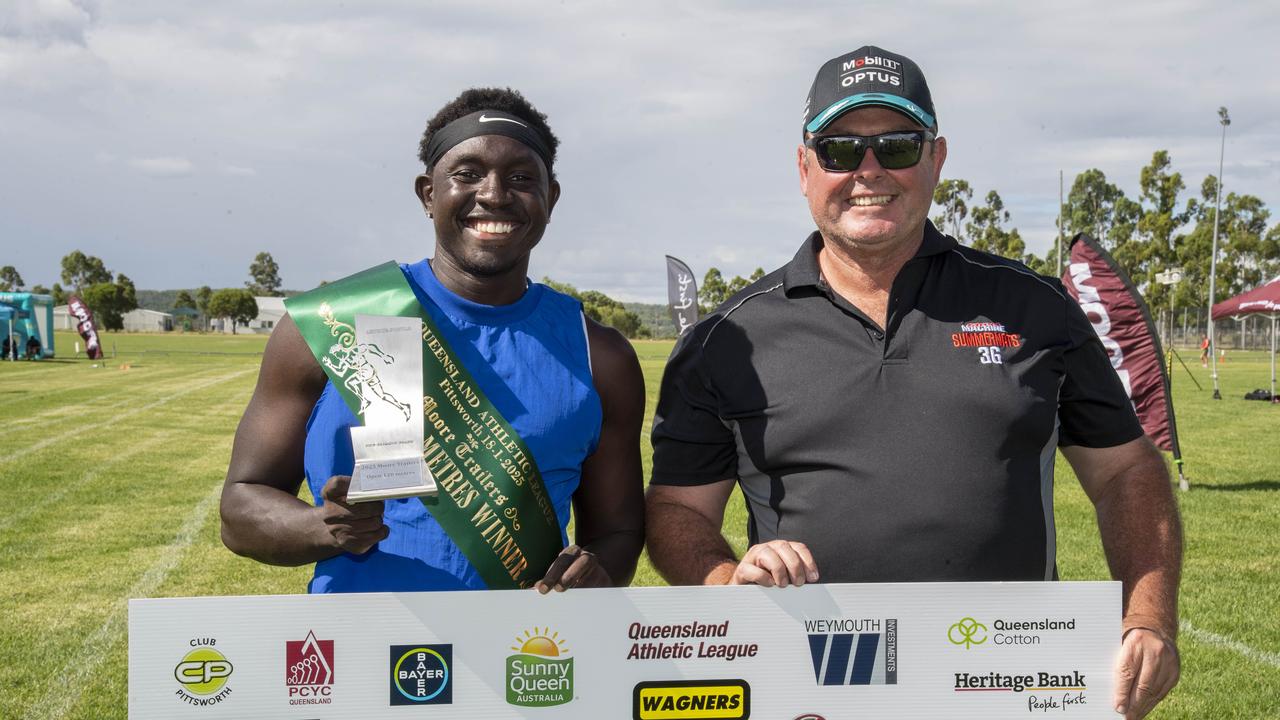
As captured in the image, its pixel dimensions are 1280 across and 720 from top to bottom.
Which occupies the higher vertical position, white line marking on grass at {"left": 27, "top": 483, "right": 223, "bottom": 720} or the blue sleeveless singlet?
the blue sleeveless singlet

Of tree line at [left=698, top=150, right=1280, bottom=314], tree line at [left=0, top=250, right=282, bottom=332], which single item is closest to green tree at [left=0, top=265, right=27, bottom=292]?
tree line at [left=0, top=250, right=282, bottom=332]

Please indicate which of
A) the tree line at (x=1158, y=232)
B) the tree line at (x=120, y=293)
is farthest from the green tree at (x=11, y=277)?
the tree line at (x=1158, y=232)

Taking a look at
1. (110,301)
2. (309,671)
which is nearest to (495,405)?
(309,671)

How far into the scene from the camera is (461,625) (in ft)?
7.73

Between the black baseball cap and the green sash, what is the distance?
1.23m

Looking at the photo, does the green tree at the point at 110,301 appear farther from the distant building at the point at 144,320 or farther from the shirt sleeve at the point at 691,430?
the shirt sleeve at the point at 691,430

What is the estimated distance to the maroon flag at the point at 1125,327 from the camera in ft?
31.9

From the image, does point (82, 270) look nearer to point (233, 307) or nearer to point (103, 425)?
point (233, 307)

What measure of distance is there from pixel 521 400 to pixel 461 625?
569 mm

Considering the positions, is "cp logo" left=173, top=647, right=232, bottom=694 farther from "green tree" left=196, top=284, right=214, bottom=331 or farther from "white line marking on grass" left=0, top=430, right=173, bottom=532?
"green tree" left=196, top=284, right=214, bottom=331

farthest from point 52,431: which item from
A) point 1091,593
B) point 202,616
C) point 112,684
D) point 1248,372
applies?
point 1248,372

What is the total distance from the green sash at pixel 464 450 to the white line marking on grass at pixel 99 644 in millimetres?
3750

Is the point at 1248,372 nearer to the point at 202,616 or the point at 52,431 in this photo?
the point at 52,431

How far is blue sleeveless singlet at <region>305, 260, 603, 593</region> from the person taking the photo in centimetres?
240
